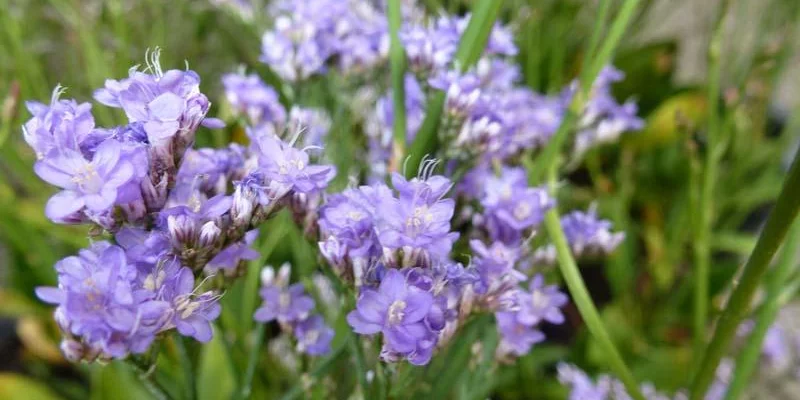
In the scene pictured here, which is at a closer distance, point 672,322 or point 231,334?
point 231,334

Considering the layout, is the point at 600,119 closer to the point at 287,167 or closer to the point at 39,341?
the point at 287,167

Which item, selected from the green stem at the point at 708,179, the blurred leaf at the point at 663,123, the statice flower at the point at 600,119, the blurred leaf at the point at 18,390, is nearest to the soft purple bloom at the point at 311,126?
the statice flower at the point at 600,119

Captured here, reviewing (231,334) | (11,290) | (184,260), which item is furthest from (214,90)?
(184,260)

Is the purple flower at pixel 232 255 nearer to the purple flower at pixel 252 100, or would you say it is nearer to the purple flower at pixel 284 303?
the purple flower at pixel 284 303

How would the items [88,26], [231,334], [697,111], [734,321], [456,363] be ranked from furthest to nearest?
[697,111]
[88,26]
[231,334]
[456,363]
[734,321]

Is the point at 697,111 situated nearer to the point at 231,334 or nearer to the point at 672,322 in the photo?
the point at 672,322

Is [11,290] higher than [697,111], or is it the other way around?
[697,111]

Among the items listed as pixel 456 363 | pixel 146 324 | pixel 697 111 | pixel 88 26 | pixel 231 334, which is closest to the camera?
pixel 146 324

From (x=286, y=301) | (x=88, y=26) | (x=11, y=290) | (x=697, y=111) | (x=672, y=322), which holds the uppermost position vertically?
(x=88, y=26)
